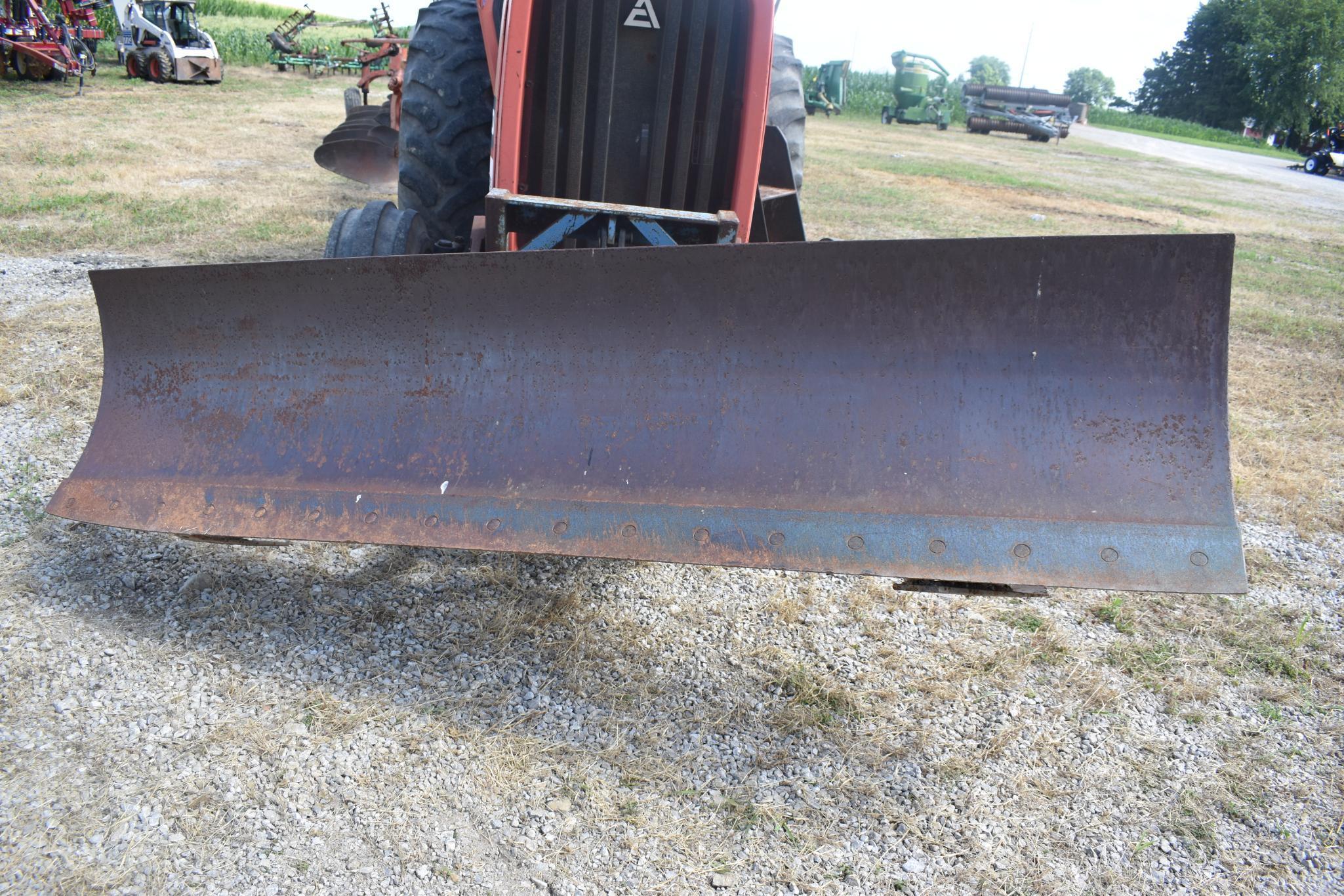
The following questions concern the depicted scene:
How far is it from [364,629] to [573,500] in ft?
2.51

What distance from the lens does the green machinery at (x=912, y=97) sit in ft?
99.0

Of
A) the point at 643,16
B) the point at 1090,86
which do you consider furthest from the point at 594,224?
the point at 1090,86

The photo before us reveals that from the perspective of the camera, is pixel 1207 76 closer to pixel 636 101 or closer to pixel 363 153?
pixel 363 153

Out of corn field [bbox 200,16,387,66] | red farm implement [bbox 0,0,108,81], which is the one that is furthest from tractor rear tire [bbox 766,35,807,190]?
corn field [bbox 200,16,387,66]

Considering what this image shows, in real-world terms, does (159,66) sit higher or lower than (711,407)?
higher

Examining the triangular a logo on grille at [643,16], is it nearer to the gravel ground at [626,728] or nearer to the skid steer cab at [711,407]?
the skid steer cab at [711,407]

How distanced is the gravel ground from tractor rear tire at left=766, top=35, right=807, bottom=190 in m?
2.71

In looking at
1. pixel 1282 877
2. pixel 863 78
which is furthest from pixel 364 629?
pixel 863 78

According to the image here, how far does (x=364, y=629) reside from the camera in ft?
8.72

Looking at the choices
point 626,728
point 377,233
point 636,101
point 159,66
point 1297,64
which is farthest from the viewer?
point 1297,64

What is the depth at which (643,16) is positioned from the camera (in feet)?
10.6

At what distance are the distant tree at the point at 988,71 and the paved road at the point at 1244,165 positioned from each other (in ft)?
61.5

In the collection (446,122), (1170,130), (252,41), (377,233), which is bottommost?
(377,233)

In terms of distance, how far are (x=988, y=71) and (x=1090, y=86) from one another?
61.1 ft
